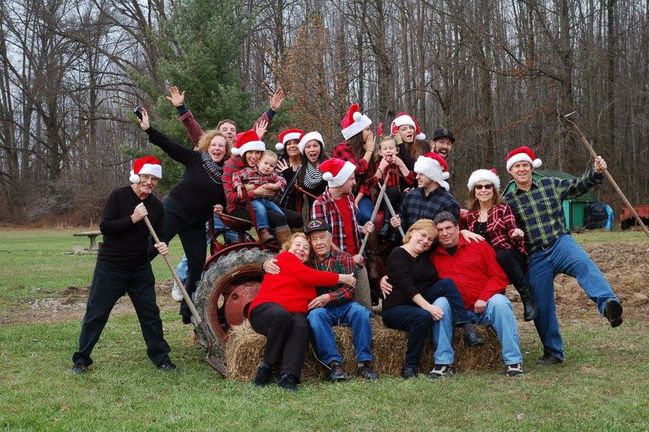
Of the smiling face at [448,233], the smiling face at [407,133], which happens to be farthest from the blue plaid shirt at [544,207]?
the smiling face at [407,133]

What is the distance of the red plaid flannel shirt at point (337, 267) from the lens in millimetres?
6484

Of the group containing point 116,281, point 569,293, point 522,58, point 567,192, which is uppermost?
point 522,58

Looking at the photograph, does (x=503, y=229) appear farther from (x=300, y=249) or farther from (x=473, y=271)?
(x=300, y=249)

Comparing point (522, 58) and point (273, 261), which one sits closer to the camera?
point (273, 261)

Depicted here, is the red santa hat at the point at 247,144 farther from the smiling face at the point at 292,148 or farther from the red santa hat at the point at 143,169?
the red santa hat at the point at 143,169

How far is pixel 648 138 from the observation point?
3225cm

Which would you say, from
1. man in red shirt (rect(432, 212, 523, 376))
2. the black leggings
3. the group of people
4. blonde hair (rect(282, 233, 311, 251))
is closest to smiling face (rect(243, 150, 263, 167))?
the group of people

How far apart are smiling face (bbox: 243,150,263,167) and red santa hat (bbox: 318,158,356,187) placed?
0.77 metres

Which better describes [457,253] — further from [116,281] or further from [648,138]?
[648,138]

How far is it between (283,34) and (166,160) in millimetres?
15868

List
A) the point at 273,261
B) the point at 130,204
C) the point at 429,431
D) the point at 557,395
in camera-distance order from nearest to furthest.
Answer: the point at 429,431
the point at 557,395
the point at 273,261
the point at 130,204

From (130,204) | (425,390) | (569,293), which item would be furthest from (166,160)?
(425,390)

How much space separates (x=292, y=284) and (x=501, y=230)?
1863 mm

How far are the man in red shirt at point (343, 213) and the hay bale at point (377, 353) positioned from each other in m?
0.43
